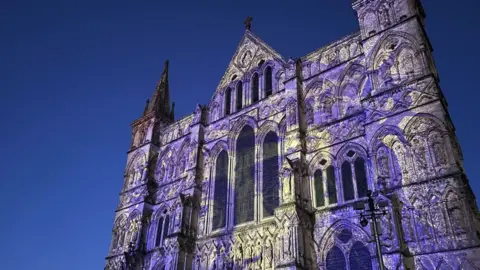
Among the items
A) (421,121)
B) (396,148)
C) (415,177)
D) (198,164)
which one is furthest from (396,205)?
(198,164)

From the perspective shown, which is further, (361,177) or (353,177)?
(353,177)

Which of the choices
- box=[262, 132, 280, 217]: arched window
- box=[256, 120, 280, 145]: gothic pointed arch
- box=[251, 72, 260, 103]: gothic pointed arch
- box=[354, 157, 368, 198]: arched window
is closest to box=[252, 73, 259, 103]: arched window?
box=[251, 72, 260, 103]: gothic pointed arch

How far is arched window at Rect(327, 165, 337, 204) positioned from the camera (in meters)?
17.8

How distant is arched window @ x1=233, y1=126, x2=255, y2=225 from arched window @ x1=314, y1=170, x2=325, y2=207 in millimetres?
3802

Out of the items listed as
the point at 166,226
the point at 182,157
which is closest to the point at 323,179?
the point at 166,226

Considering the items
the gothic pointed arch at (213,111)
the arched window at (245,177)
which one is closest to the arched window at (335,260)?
the arched window at (245,177)

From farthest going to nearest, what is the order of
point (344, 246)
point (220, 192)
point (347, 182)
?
point (220, 192), point (347, 182), point (344, 246)

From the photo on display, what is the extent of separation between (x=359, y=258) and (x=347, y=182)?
3337mm

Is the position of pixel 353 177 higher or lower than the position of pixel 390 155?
lower

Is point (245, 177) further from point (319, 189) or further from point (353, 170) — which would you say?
point (353, 170)

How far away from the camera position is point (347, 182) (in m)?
17.7

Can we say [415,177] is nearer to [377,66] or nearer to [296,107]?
[377,66]

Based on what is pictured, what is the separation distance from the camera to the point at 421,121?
623 inches

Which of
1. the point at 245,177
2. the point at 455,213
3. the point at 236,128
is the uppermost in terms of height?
the point at 236,128
